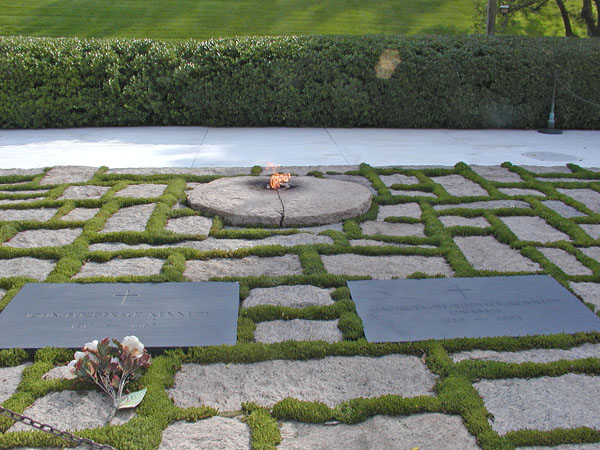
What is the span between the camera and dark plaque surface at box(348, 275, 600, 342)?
2805 millimetres

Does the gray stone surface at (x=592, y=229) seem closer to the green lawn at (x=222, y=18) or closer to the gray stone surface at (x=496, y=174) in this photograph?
the gray stone surface at (x=496, y=174)

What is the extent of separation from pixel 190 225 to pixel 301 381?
2.09 metres

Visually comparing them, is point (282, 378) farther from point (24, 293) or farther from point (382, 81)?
point (382, 81)

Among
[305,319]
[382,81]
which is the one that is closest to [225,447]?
[305,319]

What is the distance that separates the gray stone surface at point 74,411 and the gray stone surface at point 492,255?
2.32 metres

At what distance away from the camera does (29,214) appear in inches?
176

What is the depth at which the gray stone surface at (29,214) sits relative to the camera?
14.4 feet

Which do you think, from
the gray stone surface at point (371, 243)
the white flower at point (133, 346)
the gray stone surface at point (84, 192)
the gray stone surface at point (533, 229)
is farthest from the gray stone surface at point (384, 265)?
the gray stone surface at point (84, 192)

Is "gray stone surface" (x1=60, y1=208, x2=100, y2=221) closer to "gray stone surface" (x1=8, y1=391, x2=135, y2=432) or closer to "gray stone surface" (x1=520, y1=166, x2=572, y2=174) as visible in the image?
"gray stone surface" (x1=8, y1=391, x2=135, y2=432)

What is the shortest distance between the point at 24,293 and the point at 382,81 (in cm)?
662

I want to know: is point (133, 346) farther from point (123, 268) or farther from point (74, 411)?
point (123, 268)

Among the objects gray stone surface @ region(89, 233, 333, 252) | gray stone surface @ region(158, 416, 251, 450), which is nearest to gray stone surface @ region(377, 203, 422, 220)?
gray stone surface @ region(89, 233, 333, 252)

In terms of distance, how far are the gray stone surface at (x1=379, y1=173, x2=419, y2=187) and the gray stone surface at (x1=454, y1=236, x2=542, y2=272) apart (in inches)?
57.9

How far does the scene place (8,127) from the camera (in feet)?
28.0
